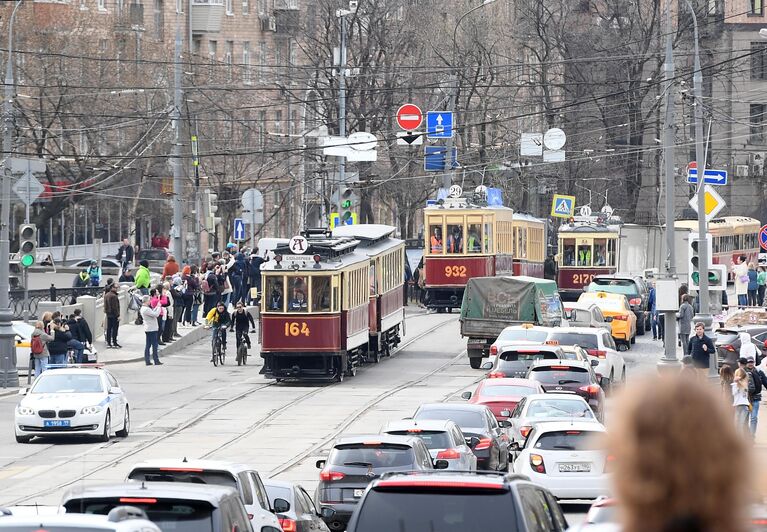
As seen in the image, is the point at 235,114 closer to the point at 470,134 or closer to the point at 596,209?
the point at 470,134

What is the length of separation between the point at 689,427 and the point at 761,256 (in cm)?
5490

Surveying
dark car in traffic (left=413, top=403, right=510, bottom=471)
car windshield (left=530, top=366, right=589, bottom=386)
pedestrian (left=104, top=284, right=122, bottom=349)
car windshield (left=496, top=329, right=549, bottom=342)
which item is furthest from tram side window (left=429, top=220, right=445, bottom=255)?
dark car in traffic (left=413, top=403, right=510, bottom=471)

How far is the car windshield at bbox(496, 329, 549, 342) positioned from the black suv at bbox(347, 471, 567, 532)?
2444cm

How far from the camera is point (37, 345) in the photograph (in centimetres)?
3200

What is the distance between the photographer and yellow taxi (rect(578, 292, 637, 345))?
42688 millimetres

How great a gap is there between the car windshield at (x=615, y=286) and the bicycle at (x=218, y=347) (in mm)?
12441

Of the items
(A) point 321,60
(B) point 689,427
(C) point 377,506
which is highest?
(A) point 321,60

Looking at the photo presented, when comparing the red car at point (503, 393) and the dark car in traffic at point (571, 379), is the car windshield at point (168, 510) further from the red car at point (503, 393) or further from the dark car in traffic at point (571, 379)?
the dark car in traffic at point (571, 379)

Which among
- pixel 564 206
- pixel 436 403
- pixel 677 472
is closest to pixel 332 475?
pixel 436 403

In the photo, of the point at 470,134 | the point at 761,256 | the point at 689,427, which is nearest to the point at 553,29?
the point at 470,134

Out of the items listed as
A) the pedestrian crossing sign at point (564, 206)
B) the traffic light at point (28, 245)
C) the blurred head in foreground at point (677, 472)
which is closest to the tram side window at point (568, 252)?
the pedestrian crossing sign at point (564, 206)

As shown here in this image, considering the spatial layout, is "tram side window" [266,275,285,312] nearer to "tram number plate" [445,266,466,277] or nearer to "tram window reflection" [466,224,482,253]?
"tram number plate" [445,266,466,277]

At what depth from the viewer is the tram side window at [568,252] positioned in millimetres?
58156

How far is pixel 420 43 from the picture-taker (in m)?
68.4
